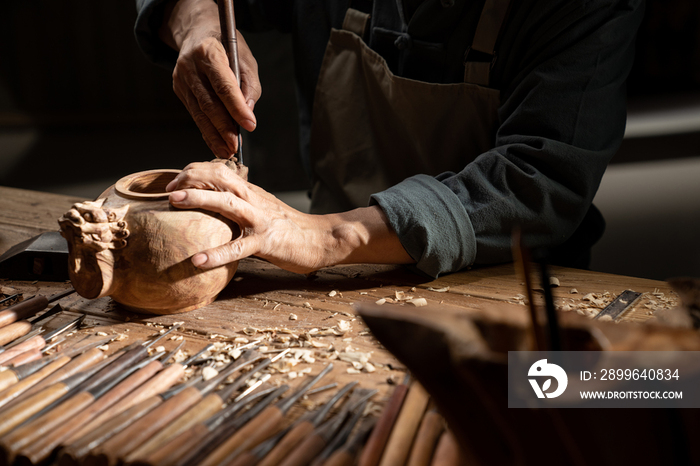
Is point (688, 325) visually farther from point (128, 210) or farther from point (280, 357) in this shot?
point (128, 210)

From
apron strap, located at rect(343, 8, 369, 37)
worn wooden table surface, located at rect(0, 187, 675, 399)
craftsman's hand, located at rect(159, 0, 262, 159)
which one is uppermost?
apron strap, located at rect(343, 8, 369, 37)

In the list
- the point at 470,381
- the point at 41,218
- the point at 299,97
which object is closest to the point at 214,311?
the point at 470,381

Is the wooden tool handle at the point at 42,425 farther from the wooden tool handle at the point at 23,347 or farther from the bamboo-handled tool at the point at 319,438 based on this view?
the bamboo-handled tool at the point at 319,438

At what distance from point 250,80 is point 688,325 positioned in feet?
3.86

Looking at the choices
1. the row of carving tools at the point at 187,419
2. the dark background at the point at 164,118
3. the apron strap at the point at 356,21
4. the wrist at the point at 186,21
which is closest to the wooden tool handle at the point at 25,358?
the row of carving tools at the point at 187,419

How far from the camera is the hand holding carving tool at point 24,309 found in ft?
3.29

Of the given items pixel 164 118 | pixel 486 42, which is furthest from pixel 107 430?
pixel 164 118

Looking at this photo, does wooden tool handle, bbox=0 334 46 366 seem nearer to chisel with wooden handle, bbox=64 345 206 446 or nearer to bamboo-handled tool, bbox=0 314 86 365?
bamboo-handled tool, bbox=0 314 86 365

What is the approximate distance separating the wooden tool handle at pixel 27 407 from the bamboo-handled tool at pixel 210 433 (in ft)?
0.76

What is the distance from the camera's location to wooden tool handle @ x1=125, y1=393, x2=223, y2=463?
0.65 meters

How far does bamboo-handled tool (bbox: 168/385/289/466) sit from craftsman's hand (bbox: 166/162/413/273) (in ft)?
1.12

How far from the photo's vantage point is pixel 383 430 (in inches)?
27.9

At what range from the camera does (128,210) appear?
1009mm

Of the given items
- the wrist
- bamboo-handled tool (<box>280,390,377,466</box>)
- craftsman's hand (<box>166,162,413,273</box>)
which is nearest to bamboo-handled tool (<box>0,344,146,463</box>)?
craftsman's hand (<box>166,162,413,273</box>)
